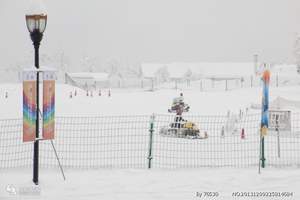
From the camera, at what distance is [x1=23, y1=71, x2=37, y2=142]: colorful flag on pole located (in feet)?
28.9

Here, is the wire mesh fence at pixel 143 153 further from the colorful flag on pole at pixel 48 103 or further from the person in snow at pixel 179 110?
the colorful flag on pole at pixel 48 103

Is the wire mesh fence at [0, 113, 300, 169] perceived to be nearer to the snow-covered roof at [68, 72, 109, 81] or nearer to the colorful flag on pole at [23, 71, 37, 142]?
the colorful flag on pole at [23, 71, 37, 142]

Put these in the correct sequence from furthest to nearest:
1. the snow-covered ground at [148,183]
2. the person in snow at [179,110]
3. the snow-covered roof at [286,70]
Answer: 1. the snow-covered roof at [286,70]
2. the person in snow at [179,110]
3. the snow-covered ground at [148,183]

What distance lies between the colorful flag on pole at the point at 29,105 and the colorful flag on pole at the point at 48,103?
19 cm

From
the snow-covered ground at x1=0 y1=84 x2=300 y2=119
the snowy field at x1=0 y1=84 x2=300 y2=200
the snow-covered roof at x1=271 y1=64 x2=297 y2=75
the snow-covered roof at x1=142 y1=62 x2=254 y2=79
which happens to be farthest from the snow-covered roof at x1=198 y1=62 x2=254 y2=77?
the snowy field at x1=0 y1=84 x2=300 y2=200

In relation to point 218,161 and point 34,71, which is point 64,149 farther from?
point 34,71

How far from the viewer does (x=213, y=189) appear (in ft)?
28.2

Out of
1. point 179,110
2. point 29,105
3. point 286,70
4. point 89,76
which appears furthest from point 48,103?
A: point 286,70

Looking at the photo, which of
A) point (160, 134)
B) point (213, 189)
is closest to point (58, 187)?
point (213, 189)

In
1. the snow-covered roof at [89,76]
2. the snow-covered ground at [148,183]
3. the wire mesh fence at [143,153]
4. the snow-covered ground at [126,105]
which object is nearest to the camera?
the snow-covered ground at [148,183]

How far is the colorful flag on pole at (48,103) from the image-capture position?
8953 millimetres

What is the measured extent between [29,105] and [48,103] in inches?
14.3

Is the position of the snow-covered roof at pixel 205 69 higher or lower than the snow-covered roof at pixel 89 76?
higher

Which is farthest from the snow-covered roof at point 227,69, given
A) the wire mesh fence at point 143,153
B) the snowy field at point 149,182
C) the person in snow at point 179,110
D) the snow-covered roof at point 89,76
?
the snowy field at point 149,182
